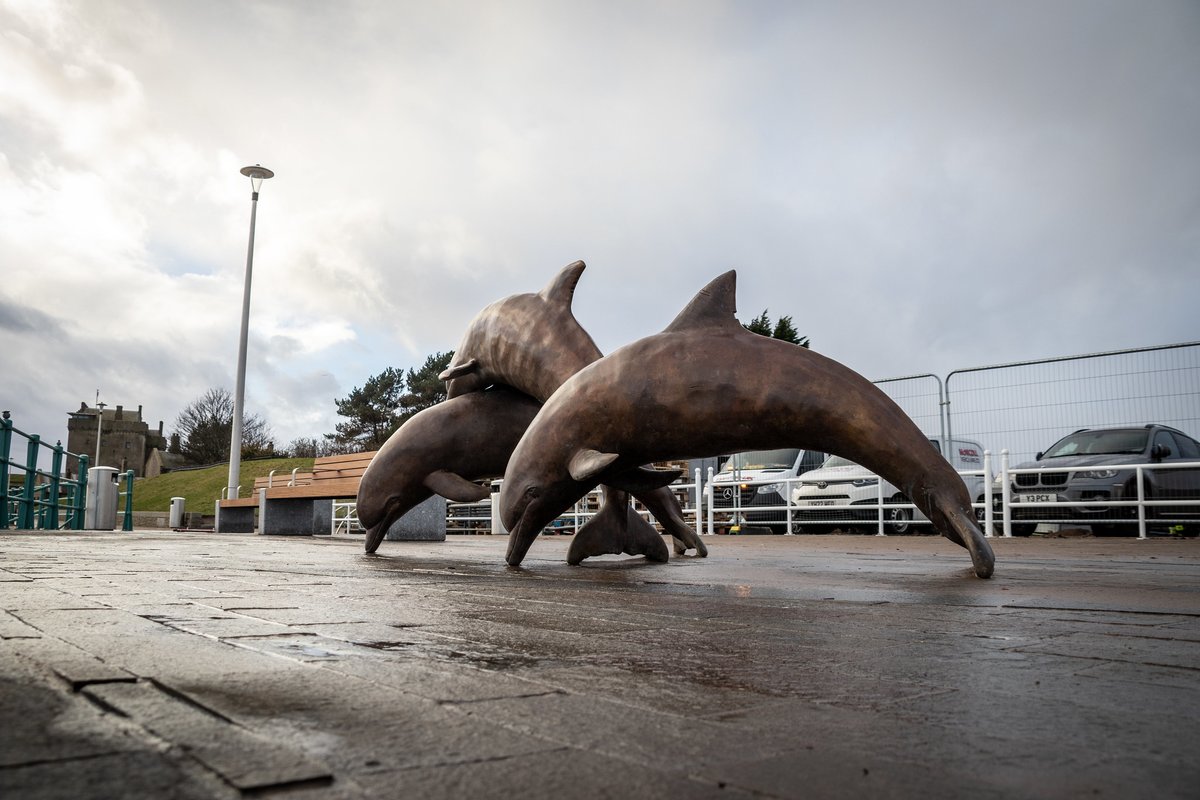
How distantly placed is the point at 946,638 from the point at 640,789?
1.49m

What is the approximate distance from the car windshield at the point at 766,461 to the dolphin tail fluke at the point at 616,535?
1111cm

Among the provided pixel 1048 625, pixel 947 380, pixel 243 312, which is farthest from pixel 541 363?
pixel 243 312

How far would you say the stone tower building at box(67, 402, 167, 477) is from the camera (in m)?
84.5

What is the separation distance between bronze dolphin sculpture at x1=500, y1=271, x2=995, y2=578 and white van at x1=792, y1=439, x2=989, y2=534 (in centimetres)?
983

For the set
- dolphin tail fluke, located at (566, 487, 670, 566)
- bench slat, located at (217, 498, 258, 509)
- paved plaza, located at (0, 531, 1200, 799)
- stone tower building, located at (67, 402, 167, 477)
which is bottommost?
paved plaza, located at (0, 531, 1200, 799)

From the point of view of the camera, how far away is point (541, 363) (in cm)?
635

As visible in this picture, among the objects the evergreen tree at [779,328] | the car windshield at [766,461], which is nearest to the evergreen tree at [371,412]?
the evergreen tree at [779,328]

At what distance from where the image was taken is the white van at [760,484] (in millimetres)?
16609

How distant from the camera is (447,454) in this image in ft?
24.5

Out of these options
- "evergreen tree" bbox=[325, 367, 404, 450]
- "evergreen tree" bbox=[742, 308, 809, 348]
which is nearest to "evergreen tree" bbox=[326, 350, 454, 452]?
"evergreen tree" bbox=[325, 367, 404, 450]

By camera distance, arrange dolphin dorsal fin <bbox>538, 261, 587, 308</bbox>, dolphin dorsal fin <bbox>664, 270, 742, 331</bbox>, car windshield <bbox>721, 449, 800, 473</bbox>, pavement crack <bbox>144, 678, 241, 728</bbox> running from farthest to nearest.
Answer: car windshield <bbox>721, 449, 800, 473</bbox>
dolphin dorsal fin <bbox>538, 261, 587, 308</bbox>
dolphin dorsal fin <bbox>664, 270, 742, 331</bbox>
pavement crack <bbox>144, 678, 241, 728</bbox>

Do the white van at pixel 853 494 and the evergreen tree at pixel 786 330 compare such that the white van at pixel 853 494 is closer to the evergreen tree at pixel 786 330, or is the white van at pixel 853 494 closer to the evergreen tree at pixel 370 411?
the evergreen tree at pixel 786 330

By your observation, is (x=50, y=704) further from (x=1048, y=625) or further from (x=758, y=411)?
(x=758, y=411)

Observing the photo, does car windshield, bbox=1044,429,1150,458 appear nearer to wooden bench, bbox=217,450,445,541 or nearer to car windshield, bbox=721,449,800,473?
car windshield, bbox=721,449,800,473
